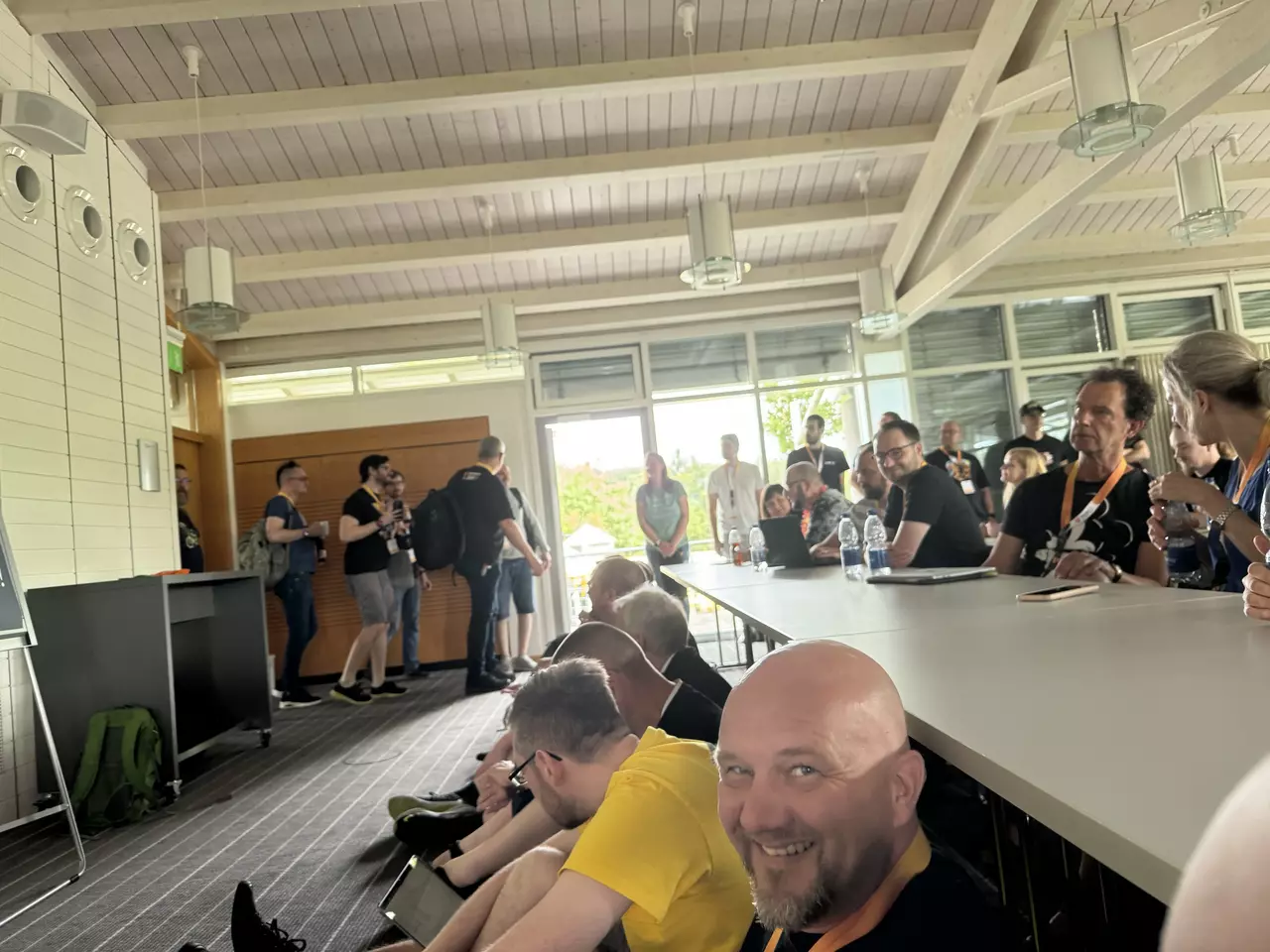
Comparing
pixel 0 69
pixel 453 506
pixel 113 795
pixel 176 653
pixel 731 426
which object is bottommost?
pixel 113 795

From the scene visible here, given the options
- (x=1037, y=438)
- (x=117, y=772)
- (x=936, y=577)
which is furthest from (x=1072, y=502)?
(x=1037, y=438)

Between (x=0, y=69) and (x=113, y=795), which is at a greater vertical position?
(x=0, y=69)

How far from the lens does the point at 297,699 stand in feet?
20.5

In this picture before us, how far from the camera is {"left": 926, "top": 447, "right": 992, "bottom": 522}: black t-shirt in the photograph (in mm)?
6348

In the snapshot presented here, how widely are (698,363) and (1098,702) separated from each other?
7.83 m

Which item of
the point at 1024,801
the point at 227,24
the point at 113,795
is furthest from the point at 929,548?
the point at 227,24

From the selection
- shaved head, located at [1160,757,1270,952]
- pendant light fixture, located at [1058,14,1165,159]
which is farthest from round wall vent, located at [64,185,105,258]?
shaved head, located at [1160,757,1270,952]

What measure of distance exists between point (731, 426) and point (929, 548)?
17.2 feet

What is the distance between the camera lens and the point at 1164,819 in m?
0.62

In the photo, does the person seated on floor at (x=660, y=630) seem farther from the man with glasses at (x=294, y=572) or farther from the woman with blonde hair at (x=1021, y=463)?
the man with glasses at (x=294, y=572)

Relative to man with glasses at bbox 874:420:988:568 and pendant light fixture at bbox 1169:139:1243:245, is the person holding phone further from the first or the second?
pendant light fixture at bbox 1169:139:1243:245

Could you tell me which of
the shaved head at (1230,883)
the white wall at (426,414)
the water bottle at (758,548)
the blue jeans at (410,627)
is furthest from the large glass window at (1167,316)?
the shaved head at (1230,883)

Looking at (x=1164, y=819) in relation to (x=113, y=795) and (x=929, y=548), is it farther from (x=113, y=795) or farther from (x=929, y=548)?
(x=113, y=795)

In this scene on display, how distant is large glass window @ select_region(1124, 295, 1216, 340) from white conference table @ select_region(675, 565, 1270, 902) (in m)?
7.86
